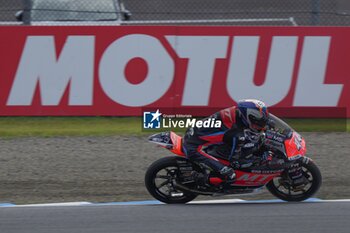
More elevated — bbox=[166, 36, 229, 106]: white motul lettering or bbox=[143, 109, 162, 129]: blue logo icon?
bbox=[166, 36, 229, 106]: white motul lettering

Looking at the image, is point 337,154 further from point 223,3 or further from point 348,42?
point 223,3

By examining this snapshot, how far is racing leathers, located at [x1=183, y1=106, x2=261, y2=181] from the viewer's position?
832 centimetres

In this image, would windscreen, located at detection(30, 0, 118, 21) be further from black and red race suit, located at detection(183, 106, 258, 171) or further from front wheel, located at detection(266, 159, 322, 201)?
front wheel, located at detection(266, 159, 322, 201)

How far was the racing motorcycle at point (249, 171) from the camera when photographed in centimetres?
835

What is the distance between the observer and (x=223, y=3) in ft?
75.0

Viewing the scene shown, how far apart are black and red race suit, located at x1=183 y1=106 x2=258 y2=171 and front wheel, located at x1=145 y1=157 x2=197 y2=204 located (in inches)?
7.8

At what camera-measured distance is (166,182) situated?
8.55m

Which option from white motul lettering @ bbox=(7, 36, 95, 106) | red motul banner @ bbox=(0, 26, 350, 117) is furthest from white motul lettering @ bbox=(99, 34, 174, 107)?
white motul lettering @ bbox=(7, 36, 95, 106)

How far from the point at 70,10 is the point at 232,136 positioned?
22.8 ft

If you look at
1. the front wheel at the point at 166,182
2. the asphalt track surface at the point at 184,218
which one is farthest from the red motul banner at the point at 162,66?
the asphalt track surface at the point at 184,218

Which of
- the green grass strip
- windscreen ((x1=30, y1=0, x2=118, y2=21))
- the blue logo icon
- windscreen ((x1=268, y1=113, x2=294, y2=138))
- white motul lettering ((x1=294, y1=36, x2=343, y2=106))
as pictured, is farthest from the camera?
windscreen ((x1=30, y1=0, x2=118, y2=21))

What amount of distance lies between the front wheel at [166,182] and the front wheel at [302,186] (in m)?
0.84

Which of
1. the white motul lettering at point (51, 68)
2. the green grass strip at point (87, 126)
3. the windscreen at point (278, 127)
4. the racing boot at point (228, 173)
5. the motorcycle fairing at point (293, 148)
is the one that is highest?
the windscreen at point (278, 127)

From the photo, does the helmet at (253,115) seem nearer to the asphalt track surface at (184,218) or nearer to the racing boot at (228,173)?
the racing boot at (228,173)
